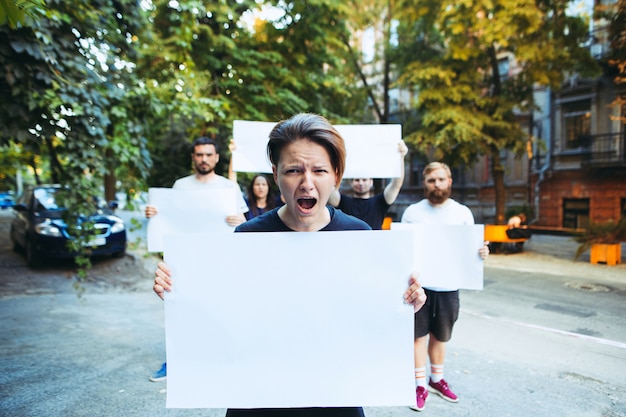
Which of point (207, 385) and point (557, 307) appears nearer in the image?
point (207, 385)

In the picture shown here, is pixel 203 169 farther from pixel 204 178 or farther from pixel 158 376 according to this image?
pixel 158 376

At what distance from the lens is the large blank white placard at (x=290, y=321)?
1.50 meters

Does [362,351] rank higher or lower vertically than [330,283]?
lower

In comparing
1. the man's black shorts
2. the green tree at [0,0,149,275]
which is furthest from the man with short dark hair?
the green tree at [0,0,149,275]

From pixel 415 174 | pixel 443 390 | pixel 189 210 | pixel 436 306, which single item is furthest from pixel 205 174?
pixel 415 174

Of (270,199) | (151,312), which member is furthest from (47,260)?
(270,199)

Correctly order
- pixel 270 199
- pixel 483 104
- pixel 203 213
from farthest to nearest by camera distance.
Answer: pixel 483 104
pixel 270 199
pixel 203 213

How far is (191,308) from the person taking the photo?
1511 mm

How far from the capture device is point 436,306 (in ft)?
10.1

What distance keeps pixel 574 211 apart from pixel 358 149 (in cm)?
1876

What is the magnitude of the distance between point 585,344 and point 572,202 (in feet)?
55.7

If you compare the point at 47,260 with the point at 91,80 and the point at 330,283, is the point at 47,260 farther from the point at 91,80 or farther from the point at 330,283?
the point at 330,283

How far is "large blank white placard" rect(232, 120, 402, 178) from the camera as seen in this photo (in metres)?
3.68

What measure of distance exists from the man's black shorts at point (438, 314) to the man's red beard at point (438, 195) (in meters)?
0.74
